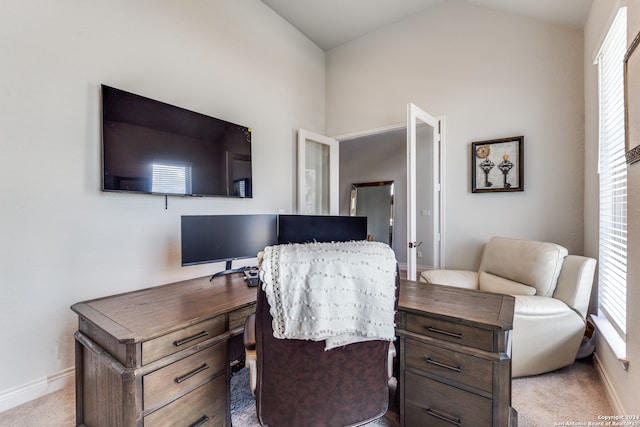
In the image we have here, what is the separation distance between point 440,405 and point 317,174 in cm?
309

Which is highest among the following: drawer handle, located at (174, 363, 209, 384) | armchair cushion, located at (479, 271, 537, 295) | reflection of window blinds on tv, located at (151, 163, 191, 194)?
reflection of window blinds on tv, located at (151, 163, 191, 194)

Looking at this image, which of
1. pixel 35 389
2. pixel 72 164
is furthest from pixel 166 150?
pixel 35 389

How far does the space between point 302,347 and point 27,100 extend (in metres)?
2.17

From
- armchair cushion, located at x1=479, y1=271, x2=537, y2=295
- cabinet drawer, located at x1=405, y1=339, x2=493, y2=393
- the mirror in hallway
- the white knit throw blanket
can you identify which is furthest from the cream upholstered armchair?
the mirror in hallway

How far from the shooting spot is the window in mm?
1720

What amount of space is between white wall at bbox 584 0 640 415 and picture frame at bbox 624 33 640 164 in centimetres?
6

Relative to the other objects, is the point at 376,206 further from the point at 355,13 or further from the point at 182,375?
the point at 182,375

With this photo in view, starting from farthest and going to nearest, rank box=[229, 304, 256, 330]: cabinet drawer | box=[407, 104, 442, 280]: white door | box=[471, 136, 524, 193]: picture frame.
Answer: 1. box=[407, 104, 442, 280]: white door
2. box=[471, 136, 524, 193]: picture frame
3. box=[229, 304, 256, 330]: cabinet drawer

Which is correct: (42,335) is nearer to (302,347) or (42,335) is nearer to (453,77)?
(302,347)

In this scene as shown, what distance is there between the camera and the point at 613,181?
6.33 feet

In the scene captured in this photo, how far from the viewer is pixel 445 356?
1.29 m

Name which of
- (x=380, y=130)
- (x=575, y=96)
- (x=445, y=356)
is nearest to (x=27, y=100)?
(x=445, y=356)

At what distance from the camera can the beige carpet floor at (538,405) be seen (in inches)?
61.1

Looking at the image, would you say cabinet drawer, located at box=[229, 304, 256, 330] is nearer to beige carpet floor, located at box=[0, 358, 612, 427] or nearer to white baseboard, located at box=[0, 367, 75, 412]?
beige carpet floor, located at box=[0, 358, 612, 427]
